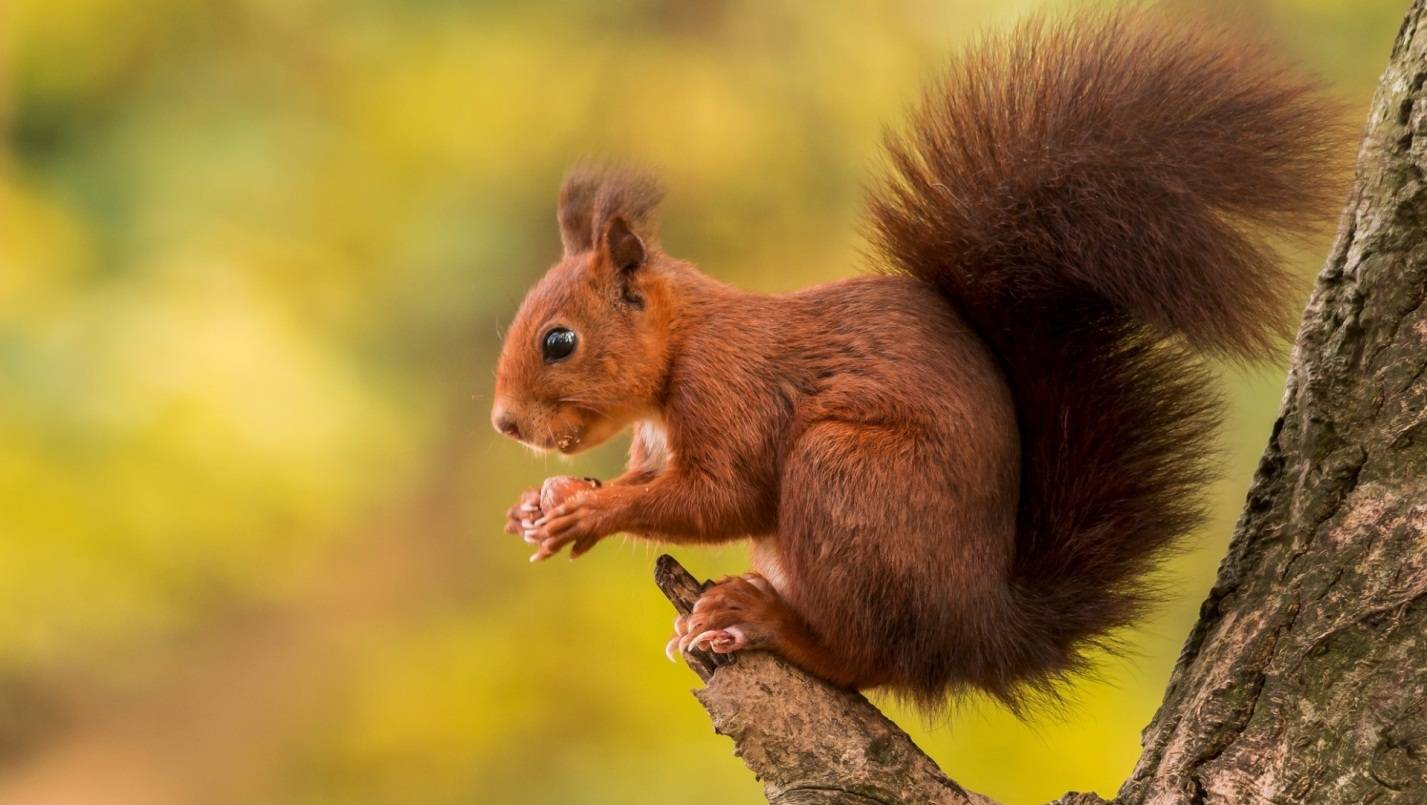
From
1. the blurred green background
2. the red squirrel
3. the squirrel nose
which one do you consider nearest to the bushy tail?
the red squirrel

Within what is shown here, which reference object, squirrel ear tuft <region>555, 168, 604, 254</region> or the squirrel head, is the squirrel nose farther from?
squirrel ear tuft <region>555, 168, 604, 254</region>

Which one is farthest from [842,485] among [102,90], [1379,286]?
[102,90]

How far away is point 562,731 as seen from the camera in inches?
126

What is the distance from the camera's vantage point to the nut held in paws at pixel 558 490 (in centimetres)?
172

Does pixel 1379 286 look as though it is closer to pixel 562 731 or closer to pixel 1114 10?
pixel 1114 10

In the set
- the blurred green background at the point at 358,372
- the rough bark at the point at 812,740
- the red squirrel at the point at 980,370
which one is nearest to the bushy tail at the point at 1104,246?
the red squirrel at the point at 980,370

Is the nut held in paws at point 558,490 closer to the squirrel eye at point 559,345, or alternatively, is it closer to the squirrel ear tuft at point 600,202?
the squirrel eye at point 559,345

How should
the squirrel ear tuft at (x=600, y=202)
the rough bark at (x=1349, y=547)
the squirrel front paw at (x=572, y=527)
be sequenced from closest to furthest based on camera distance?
the rough bark at (x=1349, y=547) < the squirrel front paw at (x=572, y=527) < the squirrel ear tuft at (x=600, y=202)

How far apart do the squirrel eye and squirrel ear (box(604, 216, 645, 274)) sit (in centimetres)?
12

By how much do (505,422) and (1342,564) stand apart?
96 centimetres

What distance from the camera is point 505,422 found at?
1.74 m

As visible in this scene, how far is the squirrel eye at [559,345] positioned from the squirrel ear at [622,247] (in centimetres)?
12

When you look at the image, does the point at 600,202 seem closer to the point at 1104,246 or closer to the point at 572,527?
the point at 572,527

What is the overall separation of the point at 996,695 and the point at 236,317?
1980 millimetres
